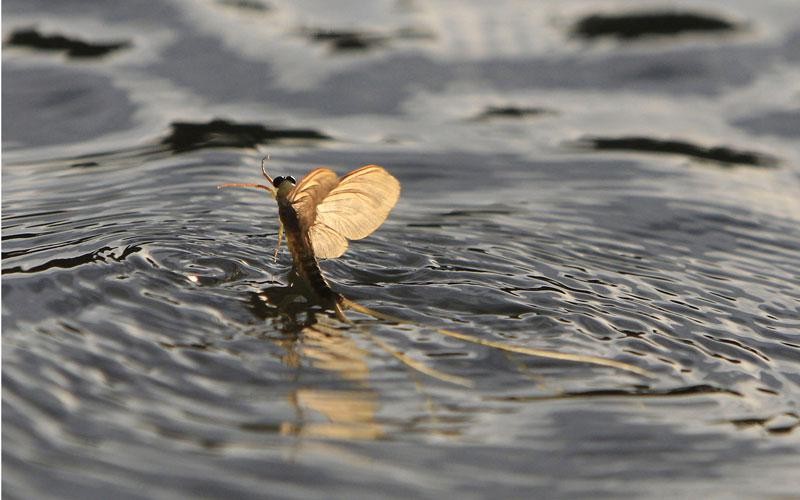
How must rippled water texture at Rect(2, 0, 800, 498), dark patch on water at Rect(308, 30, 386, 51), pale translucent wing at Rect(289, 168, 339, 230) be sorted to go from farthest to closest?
dark patch on water at Rect(308, 30, 386, 51), pale translucent wing at Rect(289, 168, 339, 230), rippled water texture at Rect(2, 0, 800, 498)

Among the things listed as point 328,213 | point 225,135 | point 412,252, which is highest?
point 225,135

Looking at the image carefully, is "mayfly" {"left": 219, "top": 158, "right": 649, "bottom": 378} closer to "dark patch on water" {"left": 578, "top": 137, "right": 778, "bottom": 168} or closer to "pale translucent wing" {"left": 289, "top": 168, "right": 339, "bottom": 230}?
"pale translucent wing" {"left": 289, "top": 168, "right": 339, "bottom": 230}

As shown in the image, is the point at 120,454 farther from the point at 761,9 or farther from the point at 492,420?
the point at 761,9

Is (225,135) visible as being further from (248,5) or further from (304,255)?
(304,255)

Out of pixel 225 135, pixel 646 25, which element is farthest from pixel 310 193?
pixel 646 25

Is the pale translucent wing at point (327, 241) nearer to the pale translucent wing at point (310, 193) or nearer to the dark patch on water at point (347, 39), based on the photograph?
the pale translucent wing at point (310, 193)

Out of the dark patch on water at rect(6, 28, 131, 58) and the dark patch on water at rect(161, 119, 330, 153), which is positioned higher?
the dark patch on water at rect(6, 28, 131, 58)

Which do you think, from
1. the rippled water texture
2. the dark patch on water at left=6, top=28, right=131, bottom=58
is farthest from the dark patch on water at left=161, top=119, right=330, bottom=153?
the dark patch on water at left=6, top=28, right=131, bottom=58

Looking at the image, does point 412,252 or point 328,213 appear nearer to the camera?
point 328,213
